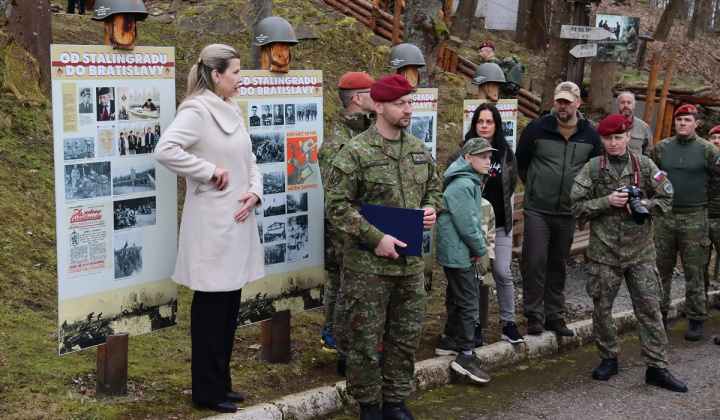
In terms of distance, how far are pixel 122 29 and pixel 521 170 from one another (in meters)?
3.82

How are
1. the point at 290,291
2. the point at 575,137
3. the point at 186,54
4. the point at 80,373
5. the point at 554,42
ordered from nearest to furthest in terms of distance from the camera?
1. the point at 80,373
2. the point at 290,291
3. the point at 575,137
4. the point at 554,42
5. the point at 186,54

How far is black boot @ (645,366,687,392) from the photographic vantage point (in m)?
6.09

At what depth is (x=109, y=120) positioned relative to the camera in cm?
466

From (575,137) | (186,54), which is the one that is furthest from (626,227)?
(186,54)

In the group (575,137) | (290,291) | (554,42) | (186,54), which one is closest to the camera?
(290,291)

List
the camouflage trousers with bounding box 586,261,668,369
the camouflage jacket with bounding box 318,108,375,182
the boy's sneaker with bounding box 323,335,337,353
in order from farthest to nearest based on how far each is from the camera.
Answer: the camouflage trousers with bounding box 586,261,668,369, the boy's sneaker with bounding box 323,335,337,353, the camouflage jacket with bounding box 318,108,375,182

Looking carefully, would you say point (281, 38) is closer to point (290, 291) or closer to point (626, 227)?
point (290, 291)

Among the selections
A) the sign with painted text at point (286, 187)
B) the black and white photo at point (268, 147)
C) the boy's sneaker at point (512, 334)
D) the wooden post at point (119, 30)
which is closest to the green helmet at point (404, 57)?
the sign with painted text at point (286, 187)

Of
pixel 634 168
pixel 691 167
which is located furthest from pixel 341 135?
pixel 691 167

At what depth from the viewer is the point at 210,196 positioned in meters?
4.60

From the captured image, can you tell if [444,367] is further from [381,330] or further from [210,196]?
[210,196]

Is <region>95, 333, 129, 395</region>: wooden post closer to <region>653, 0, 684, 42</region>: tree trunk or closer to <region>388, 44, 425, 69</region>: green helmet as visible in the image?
<region>388, 44, 425, 69</region>: green helmet

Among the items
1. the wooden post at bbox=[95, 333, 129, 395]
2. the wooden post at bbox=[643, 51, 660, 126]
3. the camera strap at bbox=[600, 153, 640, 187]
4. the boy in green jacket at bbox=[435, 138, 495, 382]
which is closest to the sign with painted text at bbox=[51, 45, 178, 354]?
the wooden post at bbox=[95, 333, 129, 395]

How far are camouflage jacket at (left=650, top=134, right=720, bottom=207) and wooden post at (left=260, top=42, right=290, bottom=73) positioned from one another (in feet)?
13.6
